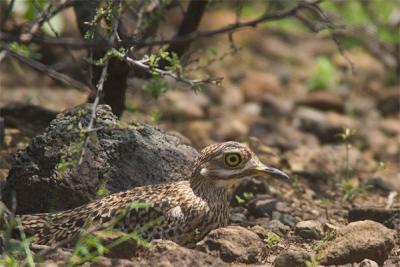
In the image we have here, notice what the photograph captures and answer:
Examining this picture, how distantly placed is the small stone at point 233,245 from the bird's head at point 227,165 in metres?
0.44

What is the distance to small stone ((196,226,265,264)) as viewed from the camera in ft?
16.3

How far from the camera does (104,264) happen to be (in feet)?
15.0

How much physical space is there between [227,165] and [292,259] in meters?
0.76

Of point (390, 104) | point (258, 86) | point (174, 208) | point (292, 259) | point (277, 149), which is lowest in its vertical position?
point (292, 259)

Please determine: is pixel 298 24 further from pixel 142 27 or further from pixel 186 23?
pixel 142 27

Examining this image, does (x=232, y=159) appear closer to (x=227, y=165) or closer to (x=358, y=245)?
(x=227, y=165)

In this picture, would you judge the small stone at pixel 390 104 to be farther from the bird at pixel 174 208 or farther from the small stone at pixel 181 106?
the bird at pixel 174 208

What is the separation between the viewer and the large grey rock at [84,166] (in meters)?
5.55

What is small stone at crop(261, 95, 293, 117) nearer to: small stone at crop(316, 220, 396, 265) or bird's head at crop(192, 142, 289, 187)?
bird's head at crop(192, 142, 289, 187)

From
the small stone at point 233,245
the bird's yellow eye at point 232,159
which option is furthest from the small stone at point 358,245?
the bird's yellow eye at point 232,159

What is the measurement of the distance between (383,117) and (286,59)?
2.21m

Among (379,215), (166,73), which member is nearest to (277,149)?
(379,215)

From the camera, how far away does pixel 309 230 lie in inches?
230

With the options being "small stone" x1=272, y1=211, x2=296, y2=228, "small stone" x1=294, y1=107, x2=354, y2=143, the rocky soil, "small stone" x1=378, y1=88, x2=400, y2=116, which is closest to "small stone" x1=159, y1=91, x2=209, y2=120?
the rocky soil
